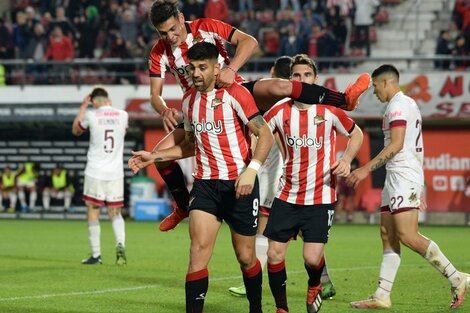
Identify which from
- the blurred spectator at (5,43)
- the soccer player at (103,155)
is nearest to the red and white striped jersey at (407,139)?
the soccer player at (103,155)

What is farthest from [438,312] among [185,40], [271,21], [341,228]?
[271,21]

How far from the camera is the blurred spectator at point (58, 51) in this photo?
3058 centimetres

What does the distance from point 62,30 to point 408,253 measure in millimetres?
17102

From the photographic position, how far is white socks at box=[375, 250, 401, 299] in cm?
1045

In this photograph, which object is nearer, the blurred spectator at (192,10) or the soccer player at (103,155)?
the soccer player at (103,155)

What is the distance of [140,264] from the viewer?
15383mm

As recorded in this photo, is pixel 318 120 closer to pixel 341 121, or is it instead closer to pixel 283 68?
pixel 341 121

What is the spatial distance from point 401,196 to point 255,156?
2416 mm

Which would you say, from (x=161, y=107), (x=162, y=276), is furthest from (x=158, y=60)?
(x=162, y=276)

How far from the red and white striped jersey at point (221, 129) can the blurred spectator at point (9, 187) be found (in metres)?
23.9

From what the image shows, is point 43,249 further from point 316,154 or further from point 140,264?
point 316,154

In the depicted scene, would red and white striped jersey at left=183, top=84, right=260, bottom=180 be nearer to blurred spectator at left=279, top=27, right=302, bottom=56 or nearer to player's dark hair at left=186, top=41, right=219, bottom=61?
player's dark hair at left=186, top=41, right=219, bottom=61

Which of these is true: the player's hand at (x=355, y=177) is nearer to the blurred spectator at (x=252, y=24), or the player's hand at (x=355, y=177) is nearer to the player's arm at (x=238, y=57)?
the player's arm at (x=238, y=57)

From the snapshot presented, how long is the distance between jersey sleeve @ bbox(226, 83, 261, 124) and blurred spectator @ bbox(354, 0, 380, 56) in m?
20.1
